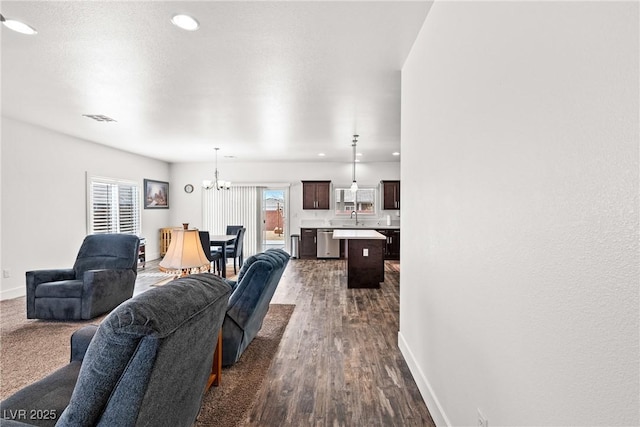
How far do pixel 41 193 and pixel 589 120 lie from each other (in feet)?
22.0

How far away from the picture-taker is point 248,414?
213 cm

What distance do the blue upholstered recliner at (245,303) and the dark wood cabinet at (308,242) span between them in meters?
5.61

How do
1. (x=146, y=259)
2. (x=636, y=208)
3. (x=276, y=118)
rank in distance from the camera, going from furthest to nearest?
(x=146, y=259) < (x=276, y=118) < (x=636, y=208)

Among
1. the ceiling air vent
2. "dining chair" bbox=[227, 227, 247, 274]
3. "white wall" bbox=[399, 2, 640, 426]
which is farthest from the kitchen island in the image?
the ceiling air vent

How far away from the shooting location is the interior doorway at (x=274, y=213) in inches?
359

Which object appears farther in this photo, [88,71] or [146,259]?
[146,259]

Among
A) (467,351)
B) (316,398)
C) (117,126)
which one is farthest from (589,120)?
(117,126)

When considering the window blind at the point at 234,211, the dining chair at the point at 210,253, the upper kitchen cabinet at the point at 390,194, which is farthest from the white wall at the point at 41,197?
the upper kitchen cabinet at the point at 390,194

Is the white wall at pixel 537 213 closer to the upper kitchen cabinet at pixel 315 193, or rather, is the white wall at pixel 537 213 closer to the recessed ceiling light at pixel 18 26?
the recessed ceiling light at pixel 18 26

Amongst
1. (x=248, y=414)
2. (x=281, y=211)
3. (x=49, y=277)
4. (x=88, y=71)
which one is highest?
(x=88, y=71)

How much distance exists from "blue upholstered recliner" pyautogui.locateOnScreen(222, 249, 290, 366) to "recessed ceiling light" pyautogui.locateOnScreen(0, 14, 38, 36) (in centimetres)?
232

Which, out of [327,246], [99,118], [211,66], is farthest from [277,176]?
[211,66]

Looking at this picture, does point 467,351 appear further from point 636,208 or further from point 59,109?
point 59,109

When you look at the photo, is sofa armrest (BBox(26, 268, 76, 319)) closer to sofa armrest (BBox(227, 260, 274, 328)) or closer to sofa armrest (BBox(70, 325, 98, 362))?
sofa armrest (BBox(70, 325, 98, 362))
